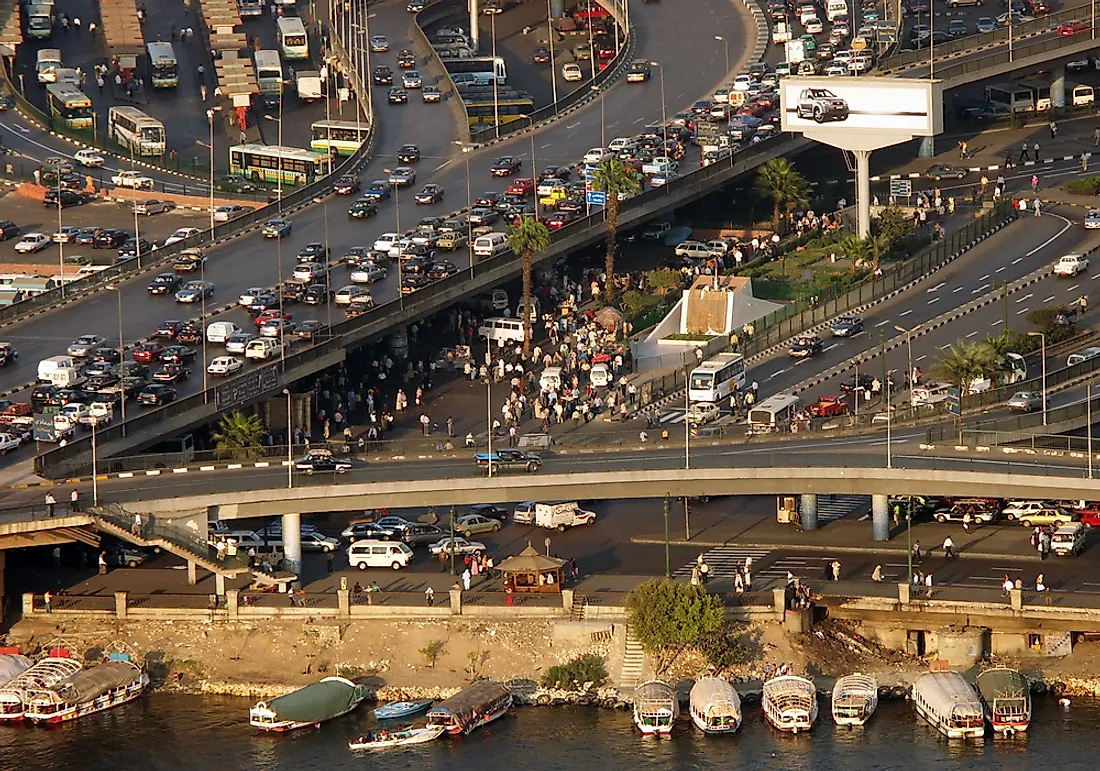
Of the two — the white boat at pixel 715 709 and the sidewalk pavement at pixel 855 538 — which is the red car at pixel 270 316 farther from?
the white boat at pixel 715 709

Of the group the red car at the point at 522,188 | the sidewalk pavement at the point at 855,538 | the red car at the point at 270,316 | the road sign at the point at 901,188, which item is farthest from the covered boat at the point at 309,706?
the road sign at the point at 901,188

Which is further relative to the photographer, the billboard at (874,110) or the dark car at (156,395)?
the billboard at (874,110)

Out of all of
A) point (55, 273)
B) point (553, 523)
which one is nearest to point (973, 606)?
point (553, 523)

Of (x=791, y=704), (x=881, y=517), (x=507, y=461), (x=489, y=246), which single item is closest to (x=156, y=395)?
(x=507, y=461)

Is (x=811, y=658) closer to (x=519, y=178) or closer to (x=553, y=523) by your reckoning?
(x=553, y=523)

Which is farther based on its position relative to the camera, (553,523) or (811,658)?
(553,523)

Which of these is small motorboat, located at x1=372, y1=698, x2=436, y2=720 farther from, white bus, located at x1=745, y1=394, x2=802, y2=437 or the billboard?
the billboard
